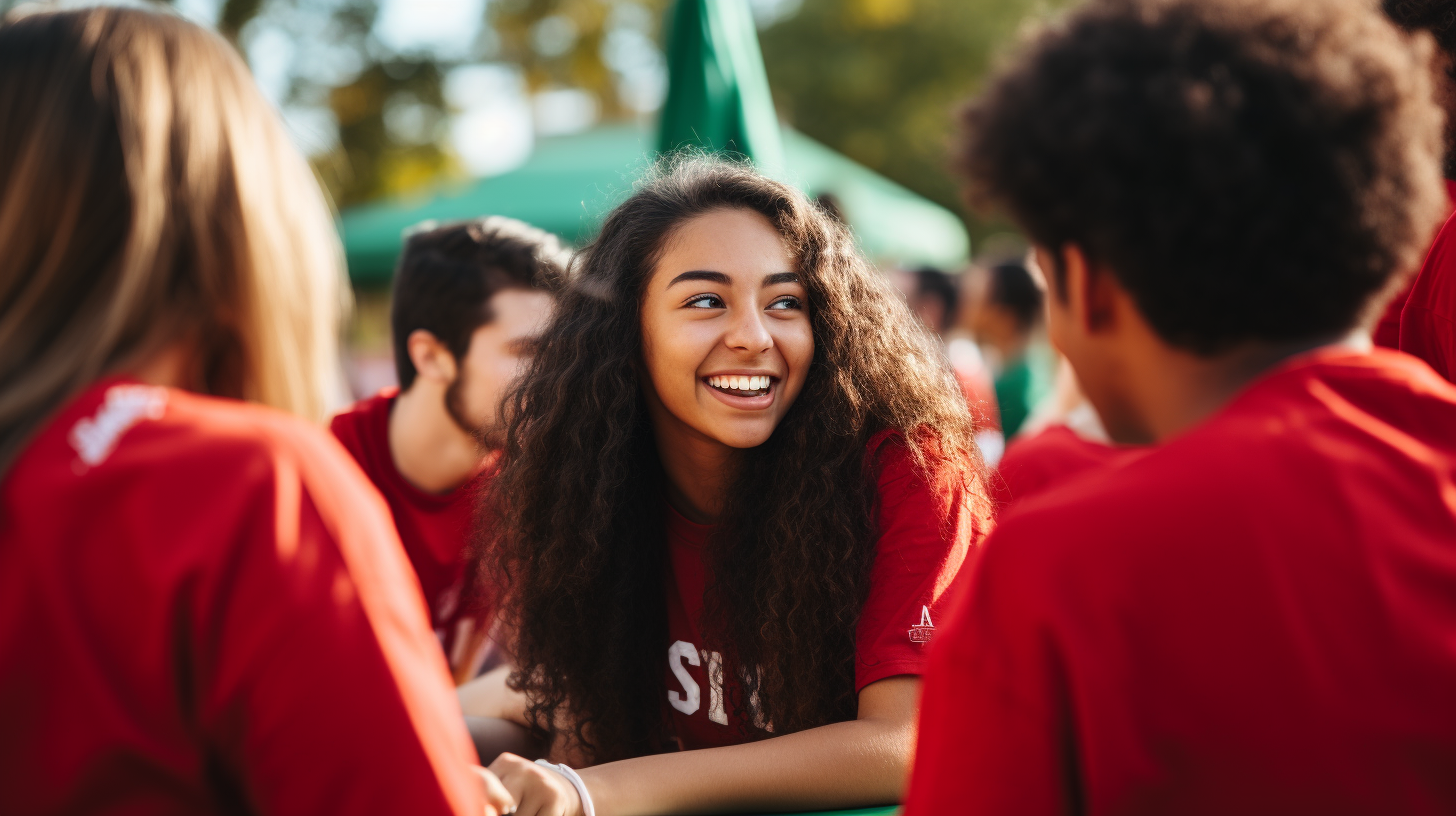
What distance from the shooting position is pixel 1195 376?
1.14 metres

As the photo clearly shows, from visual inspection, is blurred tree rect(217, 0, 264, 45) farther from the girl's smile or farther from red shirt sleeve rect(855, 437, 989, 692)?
red shirt sleeve rect(855, 437, 989, 692)

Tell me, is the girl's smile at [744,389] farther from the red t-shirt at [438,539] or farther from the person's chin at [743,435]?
the red t-shirt at [438,539]

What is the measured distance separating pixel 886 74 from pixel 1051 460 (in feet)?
91.2

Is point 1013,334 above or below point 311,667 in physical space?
below

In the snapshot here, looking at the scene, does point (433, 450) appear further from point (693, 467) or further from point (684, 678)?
point (684, 678)

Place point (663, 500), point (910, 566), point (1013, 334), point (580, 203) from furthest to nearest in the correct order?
point (580, 203) < point (1013, 334) < point (663, 500) < point (910, 566)

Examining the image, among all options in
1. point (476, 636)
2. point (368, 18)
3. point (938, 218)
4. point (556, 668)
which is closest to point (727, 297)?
point (556, 668)

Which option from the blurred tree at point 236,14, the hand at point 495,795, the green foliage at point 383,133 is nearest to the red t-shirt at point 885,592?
the hand at point 495,795

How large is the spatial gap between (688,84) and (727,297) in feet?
3.80

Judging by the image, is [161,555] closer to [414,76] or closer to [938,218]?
[938,218]

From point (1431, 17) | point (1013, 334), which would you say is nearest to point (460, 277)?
point (1431, 17)

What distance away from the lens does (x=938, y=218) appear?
14.9m

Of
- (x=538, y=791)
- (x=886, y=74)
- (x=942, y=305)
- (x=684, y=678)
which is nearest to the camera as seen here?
(x=538, y=791)

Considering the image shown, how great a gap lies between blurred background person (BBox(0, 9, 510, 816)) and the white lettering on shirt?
1227mm
